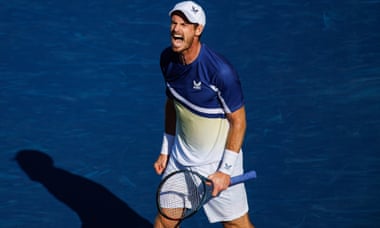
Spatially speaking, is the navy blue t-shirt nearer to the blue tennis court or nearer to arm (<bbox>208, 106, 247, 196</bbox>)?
arm (<bbox>208, 106, 247, 196</bbox>)

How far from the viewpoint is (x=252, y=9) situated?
7820mm

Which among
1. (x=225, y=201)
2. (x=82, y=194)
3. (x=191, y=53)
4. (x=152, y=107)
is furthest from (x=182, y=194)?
(x=152, y=107)

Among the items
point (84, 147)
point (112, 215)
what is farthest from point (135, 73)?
point (112, 215)

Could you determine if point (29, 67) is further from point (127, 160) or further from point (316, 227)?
point (316, 227)

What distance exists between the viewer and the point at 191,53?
5039mm

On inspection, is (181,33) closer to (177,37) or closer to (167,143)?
(177,37)

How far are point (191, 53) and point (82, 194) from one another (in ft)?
6.86

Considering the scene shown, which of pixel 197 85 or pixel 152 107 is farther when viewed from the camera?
pixel 152 107

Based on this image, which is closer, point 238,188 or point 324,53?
point 238,188

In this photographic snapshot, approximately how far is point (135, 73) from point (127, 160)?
955mm

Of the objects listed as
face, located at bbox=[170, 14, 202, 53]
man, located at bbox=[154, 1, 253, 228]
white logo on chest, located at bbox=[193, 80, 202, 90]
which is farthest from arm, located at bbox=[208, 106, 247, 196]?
face, located at bbox=[170, 14, 202, 53]

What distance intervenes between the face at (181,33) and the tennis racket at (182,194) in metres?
0.77

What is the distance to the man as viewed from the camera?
16.3 feet

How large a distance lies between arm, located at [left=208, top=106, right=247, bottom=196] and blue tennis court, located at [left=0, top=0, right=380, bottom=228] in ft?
4.31
